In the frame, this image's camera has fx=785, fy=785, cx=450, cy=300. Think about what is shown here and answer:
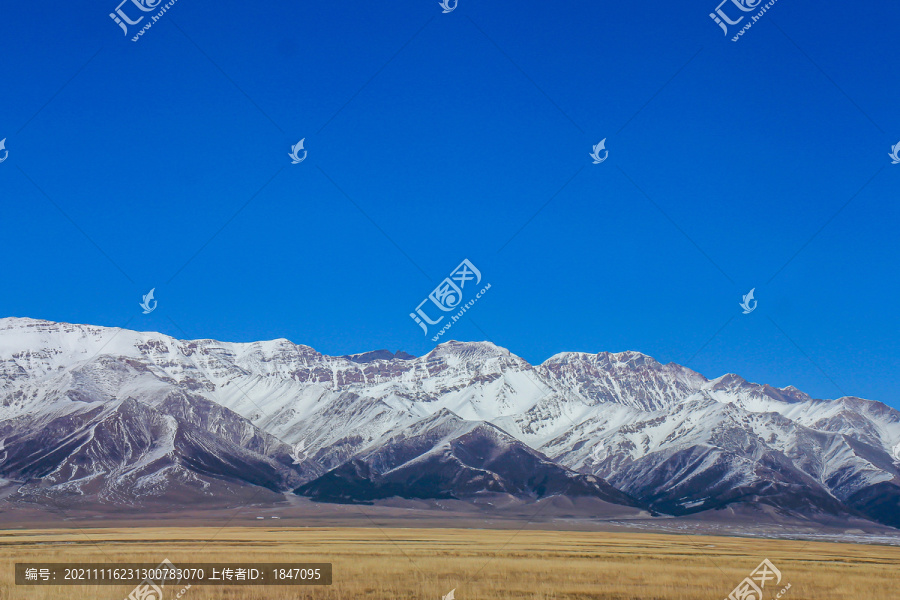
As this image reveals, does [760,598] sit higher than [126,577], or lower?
lower

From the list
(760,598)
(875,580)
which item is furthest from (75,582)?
(875,580)

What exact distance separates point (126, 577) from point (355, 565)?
19.6 meters

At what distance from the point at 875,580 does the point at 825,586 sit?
465 inches

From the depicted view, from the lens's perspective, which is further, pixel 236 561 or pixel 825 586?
pixel 236 561

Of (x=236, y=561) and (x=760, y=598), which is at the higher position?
(x=236, y=561)

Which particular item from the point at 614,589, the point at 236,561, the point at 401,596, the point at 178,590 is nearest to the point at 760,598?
the point at 614,589

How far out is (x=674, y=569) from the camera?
71.2 m

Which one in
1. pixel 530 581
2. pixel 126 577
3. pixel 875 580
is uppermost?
pixel 126 577

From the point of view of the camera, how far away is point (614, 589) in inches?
2162

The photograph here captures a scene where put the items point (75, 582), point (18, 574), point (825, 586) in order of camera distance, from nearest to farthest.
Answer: point (75, 582)
point (18, 574)
point (825, 586)

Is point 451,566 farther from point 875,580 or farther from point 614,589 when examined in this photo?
point 875,580

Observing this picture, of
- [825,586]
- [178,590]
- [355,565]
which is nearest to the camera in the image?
[178,590]

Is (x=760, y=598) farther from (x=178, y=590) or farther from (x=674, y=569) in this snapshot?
(x=178, y=590)

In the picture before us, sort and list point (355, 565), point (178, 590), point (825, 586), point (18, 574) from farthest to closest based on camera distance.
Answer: point (355, 565), point (825, 586), point (18, 574), point (178, 590)
